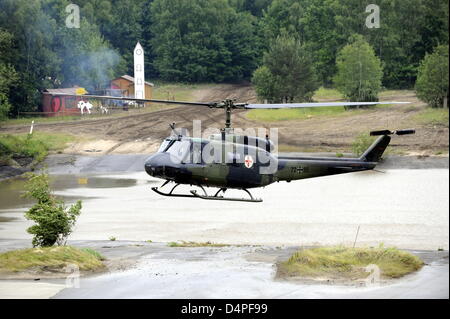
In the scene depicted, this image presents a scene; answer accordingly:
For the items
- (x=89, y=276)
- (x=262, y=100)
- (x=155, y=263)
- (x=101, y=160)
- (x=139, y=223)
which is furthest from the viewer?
(x=262, y=100)

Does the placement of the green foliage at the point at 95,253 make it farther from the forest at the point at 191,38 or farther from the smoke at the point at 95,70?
the smoke at the point at 95,70

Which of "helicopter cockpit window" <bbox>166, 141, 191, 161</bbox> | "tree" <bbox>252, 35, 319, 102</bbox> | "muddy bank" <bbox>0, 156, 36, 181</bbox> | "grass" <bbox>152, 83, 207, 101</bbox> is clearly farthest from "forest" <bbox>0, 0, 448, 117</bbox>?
"helicopter cockpit window" <bbox>166, 141, 191, 161</bbox>

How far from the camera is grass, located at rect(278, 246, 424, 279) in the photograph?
1006 inches

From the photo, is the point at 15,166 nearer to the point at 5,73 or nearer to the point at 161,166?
the point at 5,73

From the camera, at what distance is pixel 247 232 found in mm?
34875

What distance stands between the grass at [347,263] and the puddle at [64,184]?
2001cm

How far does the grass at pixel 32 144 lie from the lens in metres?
55.3

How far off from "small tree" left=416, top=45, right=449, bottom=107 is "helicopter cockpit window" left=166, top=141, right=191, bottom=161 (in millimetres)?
37970

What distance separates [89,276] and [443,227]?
15.8m

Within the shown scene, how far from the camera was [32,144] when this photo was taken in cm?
5725

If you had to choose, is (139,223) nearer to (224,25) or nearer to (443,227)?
(443,227)

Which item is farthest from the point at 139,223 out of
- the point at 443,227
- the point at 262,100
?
the point at 262,100

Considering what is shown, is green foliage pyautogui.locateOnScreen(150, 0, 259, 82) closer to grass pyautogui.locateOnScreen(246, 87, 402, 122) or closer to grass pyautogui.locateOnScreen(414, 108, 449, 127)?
grass pyautogui.locateOnScreen(246, 87, 402, 122)

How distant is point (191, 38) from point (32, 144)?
110 feet
